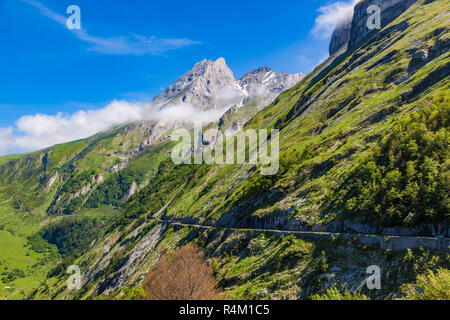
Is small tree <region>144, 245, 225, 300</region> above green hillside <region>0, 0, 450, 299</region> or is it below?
below

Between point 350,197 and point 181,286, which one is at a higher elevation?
point 350,197

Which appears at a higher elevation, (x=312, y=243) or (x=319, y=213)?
(x=319, y=213)

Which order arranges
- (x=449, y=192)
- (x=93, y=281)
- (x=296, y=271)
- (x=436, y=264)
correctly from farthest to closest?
1. (x=93, y=281)
2. (x=296, y=271)
3. (x=449, y=192)
4. (x=436, y=264)

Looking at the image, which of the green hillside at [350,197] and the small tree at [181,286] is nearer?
the green hillside at [350,197]

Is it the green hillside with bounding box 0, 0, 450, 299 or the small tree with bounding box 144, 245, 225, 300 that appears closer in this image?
the green hillside with bounding box 0, 0, 450, 299

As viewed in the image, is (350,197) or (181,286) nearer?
(181,286)

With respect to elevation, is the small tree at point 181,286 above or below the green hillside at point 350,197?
below

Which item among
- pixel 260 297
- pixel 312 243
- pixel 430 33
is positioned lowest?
pixel 260 297
